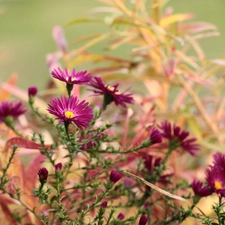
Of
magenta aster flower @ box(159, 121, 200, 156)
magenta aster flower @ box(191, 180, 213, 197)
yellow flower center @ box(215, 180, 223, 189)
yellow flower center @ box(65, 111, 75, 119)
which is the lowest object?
magenta aster flower @ box(191, 180, 213, 197)

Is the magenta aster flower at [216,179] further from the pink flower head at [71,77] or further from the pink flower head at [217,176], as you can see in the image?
the pink flower head at [71,77]

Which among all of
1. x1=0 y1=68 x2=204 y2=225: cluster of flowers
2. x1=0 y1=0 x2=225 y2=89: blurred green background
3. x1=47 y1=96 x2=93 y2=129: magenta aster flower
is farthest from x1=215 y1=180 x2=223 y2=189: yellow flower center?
x1=0 y1=0 x2=225 y2=89: blurred green background

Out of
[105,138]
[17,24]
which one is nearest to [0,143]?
[105,138]

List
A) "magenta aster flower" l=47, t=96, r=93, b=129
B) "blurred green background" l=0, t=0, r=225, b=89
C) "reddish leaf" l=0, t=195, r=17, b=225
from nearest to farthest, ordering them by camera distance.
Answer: "magenta aster flower" l=47, t=96, r=93, b=129, "reddish leaf" l=0, t=195, r=17, b=225, "blurred green background" l=0, t=0, r=225, b=89

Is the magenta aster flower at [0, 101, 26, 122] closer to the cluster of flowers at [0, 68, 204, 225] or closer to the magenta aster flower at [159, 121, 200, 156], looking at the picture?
the cluster of flowers at [0, 68, 204, 225]

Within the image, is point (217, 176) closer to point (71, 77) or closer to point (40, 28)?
point (71, 77)

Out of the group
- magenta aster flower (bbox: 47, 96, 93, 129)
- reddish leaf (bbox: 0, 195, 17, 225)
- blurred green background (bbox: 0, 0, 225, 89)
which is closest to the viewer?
magenta aster flower (bbox: 47, 96, 93, 129)

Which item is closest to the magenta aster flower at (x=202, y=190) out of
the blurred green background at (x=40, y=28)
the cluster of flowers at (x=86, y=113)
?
the cluster of flowers at (x=86, y=113)

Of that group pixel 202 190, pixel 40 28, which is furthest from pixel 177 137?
pixel 40 28
